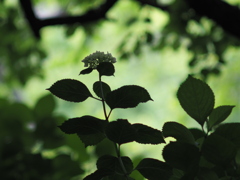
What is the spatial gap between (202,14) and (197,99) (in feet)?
3.68

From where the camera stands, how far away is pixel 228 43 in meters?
1.85

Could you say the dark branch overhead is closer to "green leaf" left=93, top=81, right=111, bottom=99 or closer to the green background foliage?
the green background foliage

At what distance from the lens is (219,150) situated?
14.2 inches

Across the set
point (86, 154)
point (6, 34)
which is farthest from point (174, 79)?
point (86, 154)

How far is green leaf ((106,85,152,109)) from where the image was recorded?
1.39 feet

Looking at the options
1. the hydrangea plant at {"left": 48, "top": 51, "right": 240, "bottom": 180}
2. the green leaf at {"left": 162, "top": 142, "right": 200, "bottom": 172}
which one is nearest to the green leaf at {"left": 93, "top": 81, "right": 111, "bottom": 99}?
the hydrangea plant at {"left": 48, "top": 51, "right": 240, "bottom": 180}

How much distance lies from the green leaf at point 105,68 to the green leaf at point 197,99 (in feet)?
0.30

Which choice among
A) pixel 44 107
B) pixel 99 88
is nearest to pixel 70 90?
pixel 99 88

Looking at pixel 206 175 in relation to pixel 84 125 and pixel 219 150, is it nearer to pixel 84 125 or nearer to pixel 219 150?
pixel 219 150

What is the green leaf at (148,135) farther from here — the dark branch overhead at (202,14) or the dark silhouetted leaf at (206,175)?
the dark branch overhead at (202,14)

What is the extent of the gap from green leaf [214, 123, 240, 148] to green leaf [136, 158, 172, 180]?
8 cm

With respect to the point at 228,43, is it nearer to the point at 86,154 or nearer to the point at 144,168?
the point at 86,154

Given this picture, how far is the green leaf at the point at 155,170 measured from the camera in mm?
404

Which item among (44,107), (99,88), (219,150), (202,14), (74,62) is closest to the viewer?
(219,150)
